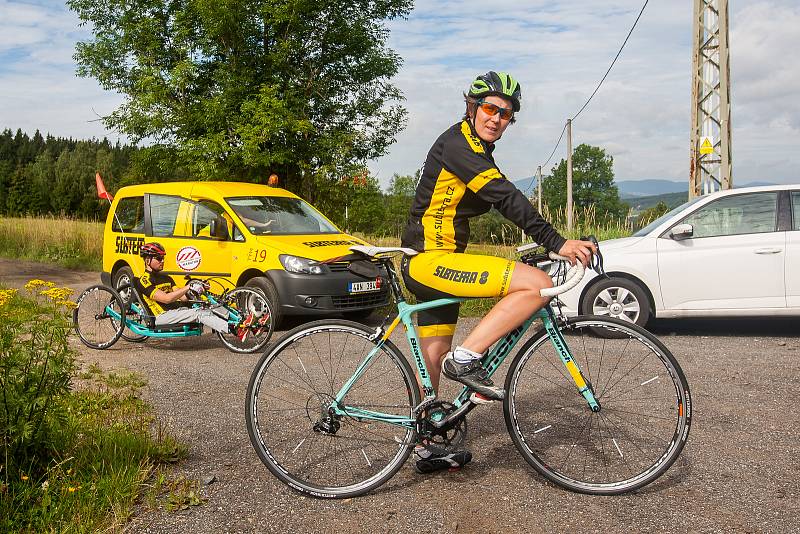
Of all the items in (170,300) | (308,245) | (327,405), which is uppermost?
(308,245)

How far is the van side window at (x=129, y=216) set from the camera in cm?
1069

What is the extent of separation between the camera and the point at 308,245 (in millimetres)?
9594

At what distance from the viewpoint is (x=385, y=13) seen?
2462 cm

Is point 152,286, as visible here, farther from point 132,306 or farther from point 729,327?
point 729,327

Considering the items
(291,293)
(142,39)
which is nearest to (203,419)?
(291,293)

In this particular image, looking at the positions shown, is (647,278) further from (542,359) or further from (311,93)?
(311,93)

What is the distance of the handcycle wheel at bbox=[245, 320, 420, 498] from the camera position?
3.83 metres

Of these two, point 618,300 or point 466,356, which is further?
point 618,300

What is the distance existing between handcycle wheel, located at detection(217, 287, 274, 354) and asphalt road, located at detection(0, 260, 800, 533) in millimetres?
1699

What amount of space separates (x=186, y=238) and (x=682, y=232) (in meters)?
6.00

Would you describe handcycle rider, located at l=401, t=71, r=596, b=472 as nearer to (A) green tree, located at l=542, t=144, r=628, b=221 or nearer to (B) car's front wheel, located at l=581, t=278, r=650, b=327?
(B) car's front wheel, located at l=581, t=278, r=650, b=327

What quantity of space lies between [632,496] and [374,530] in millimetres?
1325

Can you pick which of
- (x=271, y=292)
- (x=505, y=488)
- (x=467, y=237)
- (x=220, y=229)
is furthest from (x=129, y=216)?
(x=505, y=488)

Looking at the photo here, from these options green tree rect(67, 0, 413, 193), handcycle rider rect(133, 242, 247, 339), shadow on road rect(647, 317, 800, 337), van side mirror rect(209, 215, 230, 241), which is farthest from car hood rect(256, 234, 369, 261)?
green tree rect(67, 0, 413, 193)
